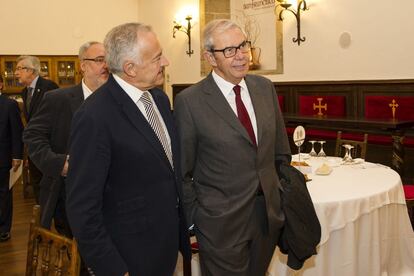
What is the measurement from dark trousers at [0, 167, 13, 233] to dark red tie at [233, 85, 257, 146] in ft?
A: 11.2

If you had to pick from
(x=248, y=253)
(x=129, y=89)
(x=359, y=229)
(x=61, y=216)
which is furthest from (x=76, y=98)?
(x=359, y=229)

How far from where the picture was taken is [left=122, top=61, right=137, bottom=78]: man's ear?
1736mm

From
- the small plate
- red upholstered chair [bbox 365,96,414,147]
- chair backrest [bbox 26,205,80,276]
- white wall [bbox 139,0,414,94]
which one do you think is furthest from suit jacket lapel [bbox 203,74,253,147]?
white wall [bbox 139,0,414,94]

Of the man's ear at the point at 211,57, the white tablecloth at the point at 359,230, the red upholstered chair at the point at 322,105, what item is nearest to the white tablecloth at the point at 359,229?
the white tablecloth at the point at 359,230

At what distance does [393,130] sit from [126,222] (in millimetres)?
4421

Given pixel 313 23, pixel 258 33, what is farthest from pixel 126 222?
pixel 258 33

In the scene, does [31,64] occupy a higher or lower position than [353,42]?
lower

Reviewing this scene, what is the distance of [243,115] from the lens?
2.19 metres

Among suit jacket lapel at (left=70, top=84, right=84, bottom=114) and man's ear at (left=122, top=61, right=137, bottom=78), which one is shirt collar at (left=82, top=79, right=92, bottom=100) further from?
man's ear at (left=122, top=61, right=137, bottom=78)

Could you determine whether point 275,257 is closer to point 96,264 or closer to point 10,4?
point 96,264

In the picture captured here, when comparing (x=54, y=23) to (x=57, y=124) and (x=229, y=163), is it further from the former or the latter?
(x=229, y=163)

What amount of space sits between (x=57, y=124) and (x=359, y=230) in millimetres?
2057

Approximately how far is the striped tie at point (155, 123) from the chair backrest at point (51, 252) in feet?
1.66

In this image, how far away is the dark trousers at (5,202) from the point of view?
15.7 ft
